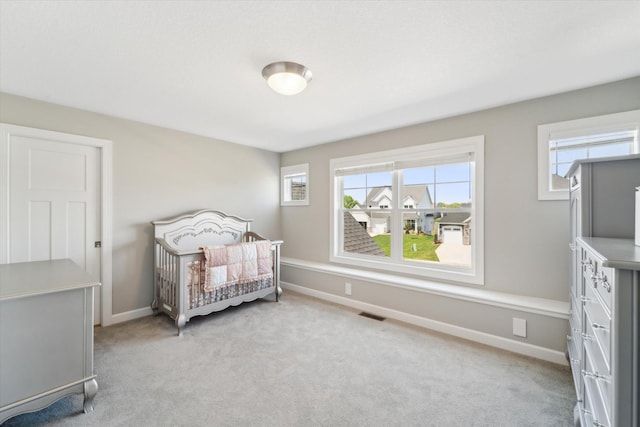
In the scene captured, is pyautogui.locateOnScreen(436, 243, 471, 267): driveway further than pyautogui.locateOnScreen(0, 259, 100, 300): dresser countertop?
Yes

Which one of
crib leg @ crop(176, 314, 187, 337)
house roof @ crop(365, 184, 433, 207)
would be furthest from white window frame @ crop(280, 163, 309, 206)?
crib leg @ crop(176, 314, 187, 337)

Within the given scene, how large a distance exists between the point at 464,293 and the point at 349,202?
1.98 meters

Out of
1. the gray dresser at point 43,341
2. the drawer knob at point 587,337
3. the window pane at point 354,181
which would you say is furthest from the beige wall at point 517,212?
the gray dresser at point 43,341

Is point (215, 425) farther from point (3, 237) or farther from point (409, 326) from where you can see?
point (3, 237)

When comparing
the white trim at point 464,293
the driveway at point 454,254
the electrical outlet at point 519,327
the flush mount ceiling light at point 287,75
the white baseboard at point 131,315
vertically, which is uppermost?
the flush mount ceiling light at point 287,75

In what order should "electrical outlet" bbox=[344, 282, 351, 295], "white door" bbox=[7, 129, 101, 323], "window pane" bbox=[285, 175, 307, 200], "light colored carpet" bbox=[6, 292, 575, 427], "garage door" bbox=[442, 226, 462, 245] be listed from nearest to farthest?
"light colored carpet" bbox=[6, 292, 575, 427] → "white door" bbox=[7, 129, 101, 323] → "garage door" bbox=[442, 226, 462, 245] → "electrical outlet" bbox=[344, 282, 351, 295] → "window pane" bbox=[285, 175, 307, 200]

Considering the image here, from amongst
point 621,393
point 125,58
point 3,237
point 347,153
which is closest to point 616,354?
point 621,393

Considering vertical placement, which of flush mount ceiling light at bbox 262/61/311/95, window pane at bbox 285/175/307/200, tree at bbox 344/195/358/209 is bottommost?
tree at bbox 344/195/358/209

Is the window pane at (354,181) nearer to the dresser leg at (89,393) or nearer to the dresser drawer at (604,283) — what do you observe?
the dresser drawer at (604,283)

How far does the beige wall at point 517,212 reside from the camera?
93.3 inches

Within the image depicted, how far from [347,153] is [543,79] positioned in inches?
90.5

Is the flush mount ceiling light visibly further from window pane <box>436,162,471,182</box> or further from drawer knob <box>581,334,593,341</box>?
drawer knob <box>581,334,593,341</box>

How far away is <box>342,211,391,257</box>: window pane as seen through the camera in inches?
149

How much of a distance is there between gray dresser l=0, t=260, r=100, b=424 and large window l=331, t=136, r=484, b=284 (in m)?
2.96
